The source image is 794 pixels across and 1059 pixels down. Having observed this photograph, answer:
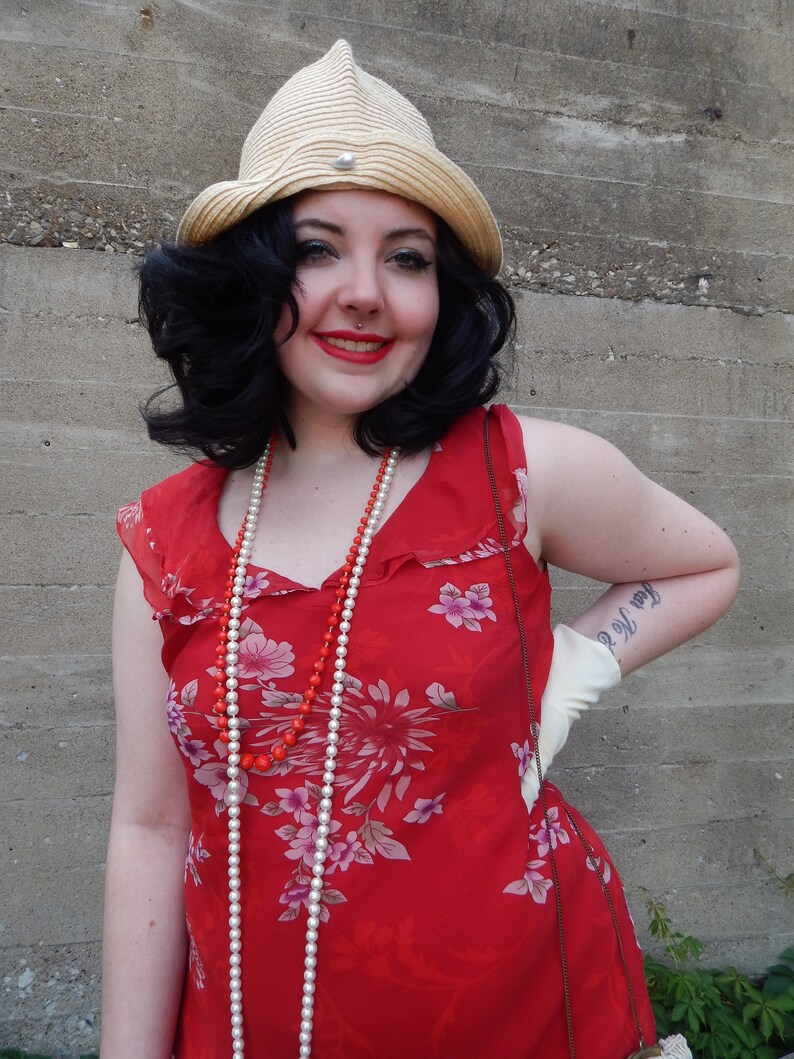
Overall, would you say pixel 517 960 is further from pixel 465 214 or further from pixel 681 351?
pixel 681 351

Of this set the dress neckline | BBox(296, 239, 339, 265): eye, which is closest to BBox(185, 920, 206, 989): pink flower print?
the dress neckline

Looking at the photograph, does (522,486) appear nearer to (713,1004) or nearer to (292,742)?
(292,742)

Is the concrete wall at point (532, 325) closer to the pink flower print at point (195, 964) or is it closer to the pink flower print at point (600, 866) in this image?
the pink flower print at point (195, 964)

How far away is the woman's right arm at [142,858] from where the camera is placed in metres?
1.25

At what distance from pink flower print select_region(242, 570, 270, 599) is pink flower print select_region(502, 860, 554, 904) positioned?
52 centimetres

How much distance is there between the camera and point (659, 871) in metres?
2.45

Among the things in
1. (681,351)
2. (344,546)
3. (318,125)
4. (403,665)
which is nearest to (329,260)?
(318,125)

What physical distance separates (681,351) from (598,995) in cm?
180

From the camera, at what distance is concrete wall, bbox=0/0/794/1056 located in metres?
2.05

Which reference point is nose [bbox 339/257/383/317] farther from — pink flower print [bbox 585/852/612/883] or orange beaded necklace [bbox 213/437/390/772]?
pink flower print [bbox 585/852/612/883]

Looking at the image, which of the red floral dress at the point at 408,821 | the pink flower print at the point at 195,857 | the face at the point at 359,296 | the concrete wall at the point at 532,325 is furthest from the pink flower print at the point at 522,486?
the concrete wall at the point at 532,325

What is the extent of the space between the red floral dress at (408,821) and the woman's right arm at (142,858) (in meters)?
0.10

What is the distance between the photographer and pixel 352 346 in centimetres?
115

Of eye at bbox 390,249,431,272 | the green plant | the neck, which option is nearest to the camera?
eye at bbox 390,249,431,272
